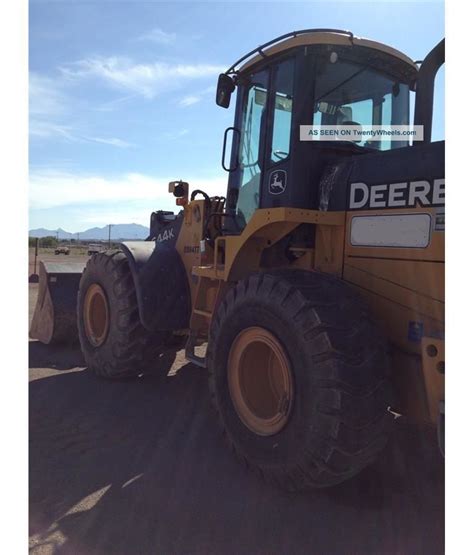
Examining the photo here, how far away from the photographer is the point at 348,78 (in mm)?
3748

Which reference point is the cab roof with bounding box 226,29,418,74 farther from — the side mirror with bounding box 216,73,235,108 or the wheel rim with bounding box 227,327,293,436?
the wheel rim with bounding box 227,327,293,436

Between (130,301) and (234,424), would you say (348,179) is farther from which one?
(130,301)

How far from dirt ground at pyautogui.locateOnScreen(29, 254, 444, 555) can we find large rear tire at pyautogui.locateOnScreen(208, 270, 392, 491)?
21 cm

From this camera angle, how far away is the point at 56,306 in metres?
6.54

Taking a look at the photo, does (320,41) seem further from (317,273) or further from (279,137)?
(317,273)

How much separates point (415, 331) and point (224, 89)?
2519 millimetres

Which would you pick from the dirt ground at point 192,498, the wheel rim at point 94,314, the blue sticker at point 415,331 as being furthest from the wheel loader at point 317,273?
the wheel rim at point 94,314

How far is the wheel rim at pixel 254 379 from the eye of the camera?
3350 millimetres

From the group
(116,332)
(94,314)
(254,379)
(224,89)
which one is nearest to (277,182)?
(224,89)

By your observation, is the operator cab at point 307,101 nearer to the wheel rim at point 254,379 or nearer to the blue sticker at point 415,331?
the wheel rim at point 254,379

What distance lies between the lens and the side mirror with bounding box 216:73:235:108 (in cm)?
426

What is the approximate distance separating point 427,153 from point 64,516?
9.18 feet

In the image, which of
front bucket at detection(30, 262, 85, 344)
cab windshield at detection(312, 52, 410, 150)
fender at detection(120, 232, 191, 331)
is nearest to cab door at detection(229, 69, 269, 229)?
cab windshield at detection(312, 52, 410, 150)
